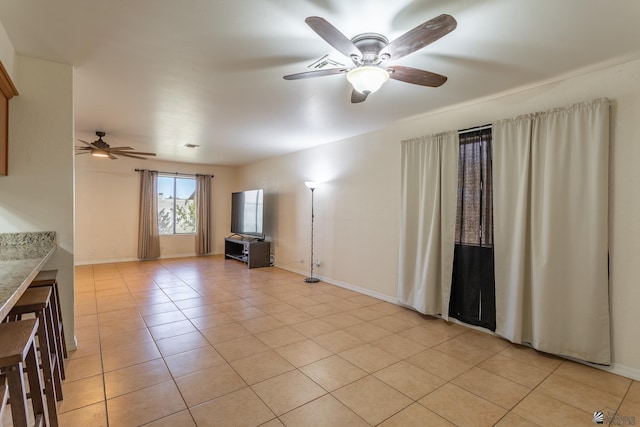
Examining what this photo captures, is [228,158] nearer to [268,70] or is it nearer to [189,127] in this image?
[189,127]

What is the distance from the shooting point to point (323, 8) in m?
1.82

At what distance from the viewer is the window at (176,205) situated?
25.2 feet

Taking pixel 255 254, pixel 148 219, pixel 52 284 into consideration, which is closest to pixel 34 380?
pixel 52 284

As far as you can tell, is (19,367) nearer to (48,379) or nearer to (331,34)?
(48,379)

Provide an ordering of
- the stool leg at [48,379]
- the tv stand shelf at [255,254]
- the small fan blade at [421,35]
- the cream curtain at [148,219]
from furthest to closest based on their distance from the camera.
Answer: the cream curtain at [148,219], the tv stand shelf at [255,254], the stool leg at [48,379], the small fan blade at [421,35]

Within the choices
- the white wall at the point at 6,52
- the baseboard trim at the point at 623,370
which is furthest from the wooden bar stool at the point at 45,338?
the baseboard trim at the point at 623,370

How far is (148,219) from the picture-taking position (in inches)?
282

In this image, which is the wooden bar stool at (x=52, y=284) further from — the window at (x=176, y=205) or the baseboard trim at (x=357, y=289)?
the window at (x=176, y=205)

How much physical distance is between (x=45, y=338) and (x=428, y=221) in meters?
3.48

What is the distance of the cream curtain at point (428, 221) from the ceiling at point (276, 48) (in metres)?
0.53

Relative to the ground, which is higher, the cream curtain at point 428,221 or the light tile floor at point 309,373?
the cream curtain at point 428,221

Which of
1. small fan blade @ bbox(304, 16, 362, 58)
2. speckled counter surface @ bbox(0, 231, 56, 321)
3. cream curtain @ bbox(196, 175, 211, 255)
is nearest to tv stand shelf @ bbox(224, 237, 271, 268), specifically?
cream curtain @ bbox(196, 175, 211, 255)

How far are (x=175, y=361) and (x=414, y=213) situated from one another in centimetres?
296

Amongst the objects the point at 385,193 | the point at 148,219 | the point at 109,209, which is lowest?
the point at 148,219
